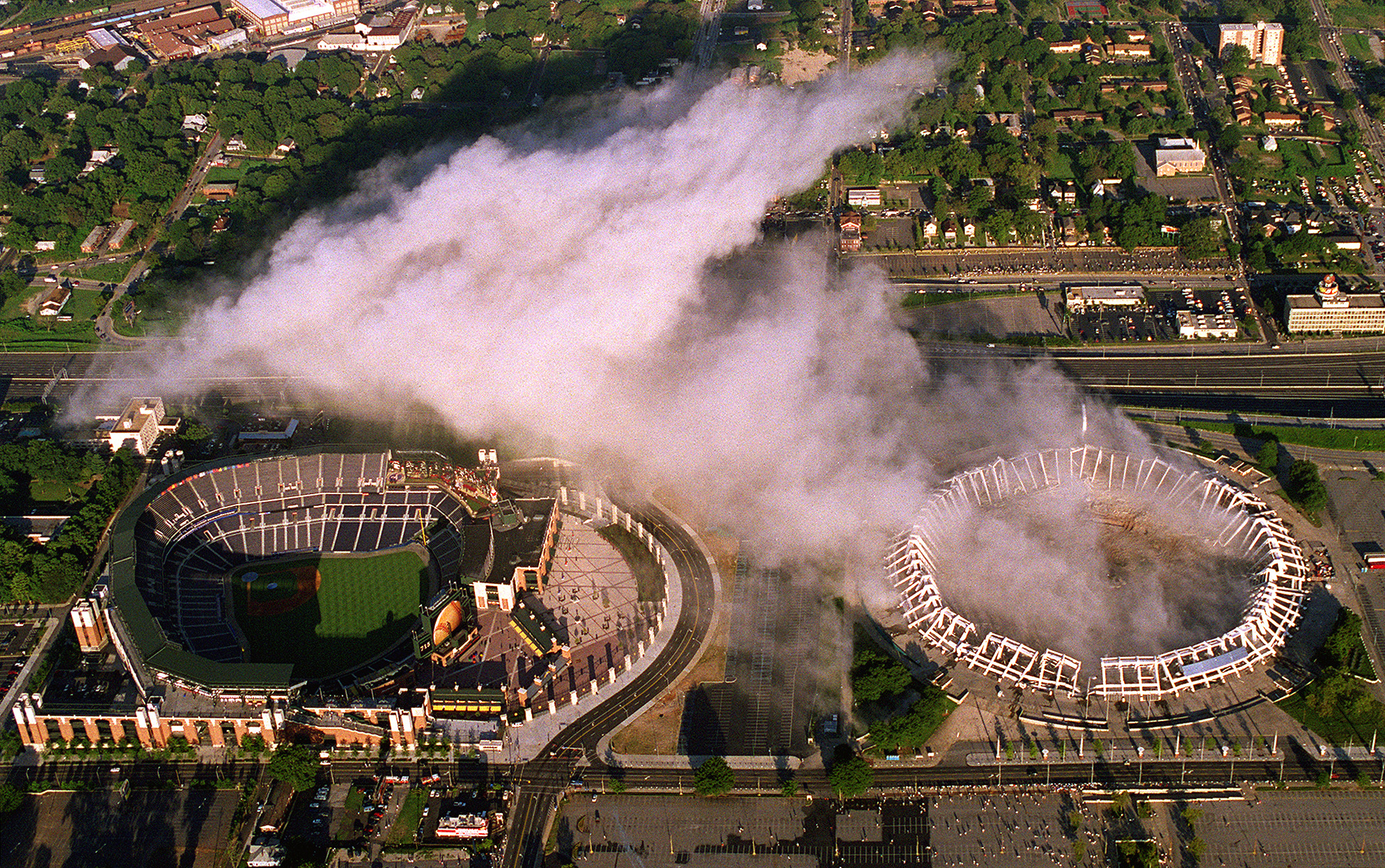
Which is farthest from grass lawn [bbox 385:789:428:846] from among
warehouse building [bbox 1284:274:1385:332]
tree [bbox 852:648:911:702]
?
warehouse building [bbox 1284:274:1385:332]

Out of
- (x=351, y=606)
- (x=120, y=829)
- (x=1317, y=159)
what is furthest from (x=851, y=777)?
(x=1317, y=159)

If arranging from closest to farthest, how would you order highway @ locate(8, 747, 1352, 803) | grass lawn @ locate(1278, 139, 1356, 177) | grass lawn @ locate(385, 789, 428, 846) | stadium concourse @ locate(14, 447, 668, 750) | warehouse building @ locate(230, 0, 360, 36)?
grass lawn @ locate(385, 789, 428, 846) → highway @ locate(8, 747, 1352, 803) → stadium concourse @ locate(14, 447, 668, 750) → grass lawn @ locate(1278, 139, 1356, 177) → warehouse building @ locate(230, 0, 360, 36)

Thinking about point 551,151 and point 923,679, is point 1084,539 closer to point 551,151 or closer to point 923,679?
point 923,679

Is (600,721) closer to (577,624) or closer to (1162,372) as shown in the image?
(577,624)

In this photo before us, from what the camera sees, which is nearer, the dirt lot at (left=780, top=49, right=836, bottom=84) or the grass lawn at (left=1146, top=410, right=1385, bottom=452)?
the grass lawn at (left=1146, top=410, right=1385, bottom=452)

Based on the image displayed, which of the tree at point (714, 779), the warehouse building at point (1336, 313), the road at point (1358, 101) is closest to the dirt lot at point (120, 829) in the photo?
the tree at point (714, 779)

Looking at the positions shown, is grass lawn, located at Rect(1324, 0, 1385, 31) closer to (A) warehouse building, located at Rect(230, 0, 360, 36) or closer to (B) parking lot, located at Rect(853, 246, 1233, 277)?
(B) parking lot, located at Rect(853, 246, 1233, 277)

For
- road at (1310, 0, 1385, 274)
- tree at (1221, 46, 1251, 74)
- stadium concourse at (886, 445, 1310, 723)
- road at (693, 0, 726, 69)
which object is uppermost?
road at (693, 0, 726, 69)

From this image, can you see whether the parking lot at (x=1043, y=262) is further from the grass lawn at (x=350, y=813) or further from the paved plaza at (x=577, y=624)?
the grass lawn at (x=350, y=813)
